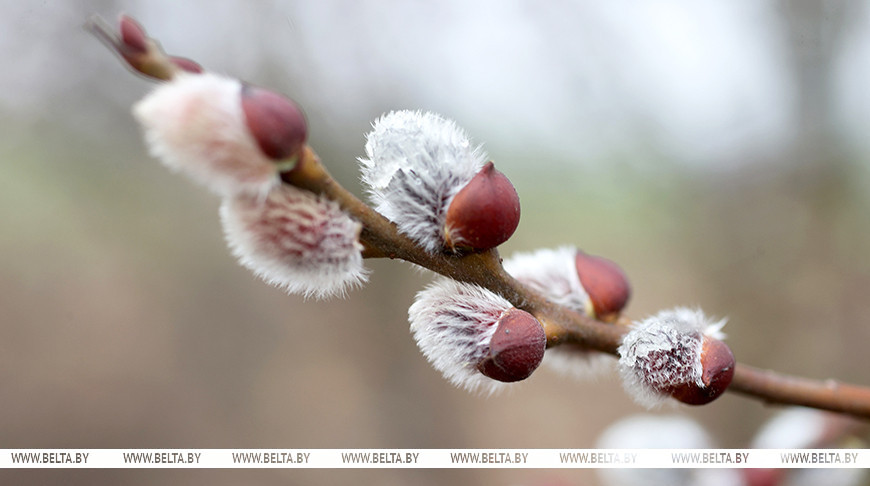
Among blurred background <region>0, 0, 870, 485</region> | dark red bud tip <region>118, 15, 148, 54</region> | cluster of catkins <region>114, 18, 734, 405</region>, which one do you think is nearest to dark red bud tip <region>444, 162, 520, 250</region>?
cluster of catkins <region>114, 18, 734, 405</region>

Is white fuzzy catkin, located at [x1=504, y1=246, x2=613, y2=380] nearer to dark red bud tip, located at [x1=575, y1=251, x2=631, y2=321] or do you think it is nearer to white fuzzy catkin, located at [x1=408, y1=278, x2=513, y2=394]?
dark red bud tip, located at [x1=575, y1=251, x2=631, y2=321]

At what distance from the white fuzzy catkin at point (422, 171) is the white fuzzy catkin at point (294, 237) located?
0.19 ft

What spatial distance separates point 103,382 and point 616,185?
9.00 feet

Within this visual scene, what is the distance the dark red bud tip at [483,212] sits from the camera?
20.8 inches

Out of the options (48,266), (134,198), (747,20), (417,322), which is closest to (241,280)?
(134,198)

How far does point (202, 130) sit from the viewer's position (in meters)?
0.42

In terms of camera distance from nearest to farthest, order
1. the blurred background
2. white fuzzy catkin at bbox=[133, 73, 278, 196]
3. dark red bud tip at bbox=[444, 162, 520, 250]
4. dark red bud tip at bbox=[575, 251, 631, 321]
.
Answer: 1. white fuzzy catkin at bbox=[133, 73, 278, 196]
2. dark red bud tip at bbox=[444, 162, 520, 250]
3. dark red bud tip at bbox=[575, 251, 631, 321]
4. the blurred background

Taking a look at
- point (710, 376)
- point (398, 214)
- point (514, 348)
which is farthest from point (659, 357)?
point (398, 214)

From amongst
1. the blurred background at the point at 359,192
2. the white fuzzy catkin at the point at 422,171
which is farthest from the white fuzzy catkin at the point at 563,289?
the blurred background at the point at 359,192

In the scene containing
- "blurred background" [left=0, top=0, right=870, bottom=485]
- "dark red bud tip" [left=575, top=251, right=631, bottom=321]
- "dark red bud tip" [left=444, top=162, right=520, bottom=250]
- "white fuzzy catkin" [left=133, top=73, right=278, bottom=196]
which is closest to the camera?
"white fuzzy catkin" [left=133, top=73, right=278, bottom=196]

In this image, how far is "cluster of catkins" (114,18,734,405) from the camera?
0.43 metres

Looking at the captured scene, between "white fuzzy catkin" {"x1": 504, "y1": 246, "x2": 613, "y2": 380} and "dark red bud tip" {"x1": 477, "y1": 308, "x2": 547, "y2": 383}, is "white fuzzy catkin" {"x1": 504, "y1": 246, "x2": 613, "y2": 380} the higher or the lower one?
the higher one

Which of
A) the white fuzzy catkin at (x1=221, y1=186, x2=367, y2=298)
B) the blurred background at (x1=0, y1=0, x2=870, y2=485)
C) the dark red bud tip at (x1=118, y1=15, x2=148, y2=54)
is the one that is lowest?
the white fuzzy catkin at (x1=221, y1=186, x2=367, y2=298)

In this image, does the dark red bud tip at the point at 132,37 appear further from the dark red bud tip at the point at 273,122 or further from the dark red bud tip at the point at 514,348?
the dark red bud tip at the point at 514,348
